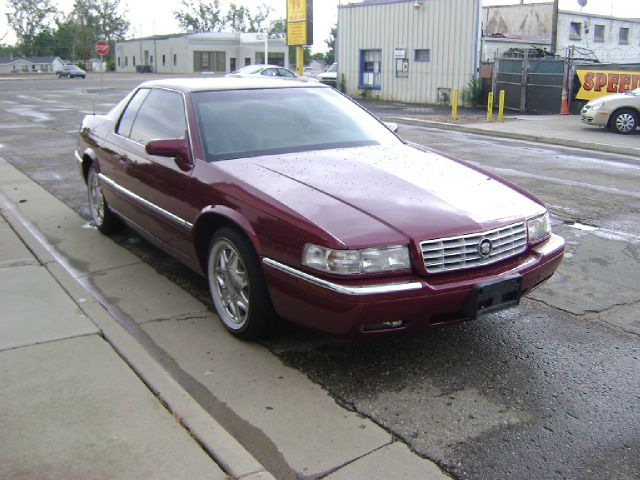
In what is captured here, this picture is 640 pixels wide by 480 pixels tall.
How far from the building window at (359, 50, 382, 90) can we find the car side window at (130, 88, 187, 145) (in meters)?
25.1

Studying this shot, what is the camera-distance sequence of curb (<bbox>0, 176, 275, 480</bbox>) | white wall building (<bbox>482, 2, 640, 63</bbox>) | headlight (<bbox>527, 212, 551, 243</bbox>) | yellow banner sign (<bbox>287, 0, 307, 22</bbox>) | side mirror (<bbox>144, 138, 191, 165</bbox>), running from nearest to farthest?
curb (<bbox>0, 176, 275, 480</bbox>), headlight (<bbox>527, 212, 551, 243</bbox>), side mirror (<bbox>144, 138, 191, 165</bbox>), yellow banner sign (<bbox>287, 0, 307, 22</bbox>), white wall building (<bbox>482, 2, 640, 63</bbox>)

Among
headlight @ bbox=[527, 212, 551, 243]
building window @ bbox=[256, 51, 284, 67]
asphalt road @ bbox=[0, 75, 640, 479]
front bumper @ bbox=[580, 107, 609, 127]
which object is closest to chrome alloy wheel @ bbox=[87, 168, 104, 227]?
asphalt road @ bbox=[0, 75, 640, 479]

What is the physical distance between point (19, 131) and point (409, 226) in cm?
1507

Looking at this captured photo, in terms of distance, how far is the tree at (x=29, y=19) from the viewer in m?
115

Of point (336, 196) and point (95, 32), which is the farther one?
point (95, 32)

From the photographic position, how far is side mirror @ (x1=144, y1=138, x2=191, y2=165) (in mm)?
4629

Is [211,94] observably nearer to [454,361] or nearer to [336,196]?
[336,196]

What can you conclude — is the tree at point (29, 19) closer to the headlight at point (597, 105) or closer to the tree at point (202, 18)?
the tree at point (202, 18)

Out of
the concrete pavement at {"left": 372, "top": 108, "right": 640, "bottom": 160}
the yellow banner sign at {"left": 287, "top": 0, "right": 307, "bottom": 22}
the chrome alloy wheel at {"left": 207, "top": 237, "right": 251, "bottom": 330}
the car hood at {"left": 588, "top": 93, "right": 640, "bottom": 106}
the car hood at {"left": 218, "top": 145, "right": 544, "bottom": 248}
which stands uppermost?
the yellow banner sign at {"left": 287, "top": 0, "right": 307, "bottom": 22}

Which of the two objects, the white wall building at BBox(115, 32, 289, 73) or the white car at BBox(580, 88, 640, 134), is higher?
the white wall building at BBox(115, 32, 289, 73)

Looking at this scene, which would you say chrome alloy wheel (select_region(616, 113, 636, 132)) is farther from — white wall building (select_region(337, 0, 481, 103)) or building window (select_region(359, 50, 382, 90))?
building window (select_region(359, 50, 382, 90))

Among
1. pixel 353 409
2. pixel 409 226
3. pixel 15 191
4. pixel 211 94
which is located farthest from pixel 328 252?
pixel 15 191

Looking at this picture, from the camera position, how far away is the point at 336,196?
3.90m

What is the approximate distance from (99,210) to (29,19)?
410 ft
